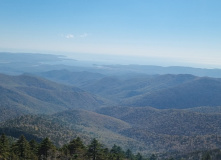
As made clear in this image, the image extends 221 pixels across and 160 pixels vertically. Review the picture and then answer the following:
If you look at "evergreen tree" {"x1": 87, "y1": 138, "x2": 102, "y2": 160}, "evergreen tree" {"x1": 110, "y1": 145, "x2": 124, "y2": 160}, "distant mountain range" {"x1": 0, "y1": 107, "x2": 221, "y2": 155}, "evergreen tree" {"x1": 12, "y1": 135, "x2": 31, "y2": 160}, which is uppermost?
"evergreen tree" {"x1": 87, "y1": 138, "x2": 102, "y2": 160}

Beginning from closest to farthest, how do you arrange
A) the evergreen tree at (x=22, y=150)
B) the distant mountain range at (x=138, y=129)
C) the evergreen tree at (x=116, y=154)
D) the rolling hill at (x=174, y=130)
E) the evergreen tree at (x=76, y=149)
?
1. the evergreen tree at (x=22, y=150)
2. the evergreen tree at (x=76, y=149)
3. the evergreen tree at (x=116, y=154)
4. the distant mountain range at (x=138, y=129)
5. the rolling hill at (x=174, y=130)

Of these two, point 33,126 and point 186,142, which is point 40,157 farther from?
point 186,142

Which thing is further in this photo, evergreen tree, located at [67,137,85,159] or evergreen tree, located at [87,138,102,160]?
evergreen tree, located at [67,137,85,159]

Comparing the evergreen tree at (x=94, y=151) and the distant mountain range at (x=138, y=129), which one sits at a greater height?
the evergreen tree at (x=94, y=151)

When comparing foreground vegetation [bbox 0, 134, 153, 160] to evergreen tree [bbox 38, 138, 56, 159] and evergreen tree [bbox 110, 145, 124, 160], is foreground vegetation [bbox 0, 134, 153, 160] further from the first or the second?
A: evergreen tree [bbox 110, 145, 124, 160]

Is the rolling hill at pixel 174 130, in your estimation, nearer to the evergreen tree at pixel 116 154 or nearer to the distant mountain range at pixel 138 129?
the distant mountain range at pixel 138 129

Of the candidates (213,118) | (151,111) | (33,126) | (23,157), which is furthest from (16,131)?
(151,111)

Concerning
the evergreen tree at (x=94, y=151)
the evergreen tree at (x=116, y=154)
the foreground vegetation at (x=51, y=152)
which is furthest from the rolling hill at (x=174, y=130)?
the foreground vegetation at (x=51, y=152)

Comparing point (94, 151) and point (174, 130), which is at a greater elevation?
point (94, 151)

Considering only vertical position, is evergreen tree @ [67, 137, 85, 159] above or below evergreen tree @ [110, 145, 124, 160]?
above

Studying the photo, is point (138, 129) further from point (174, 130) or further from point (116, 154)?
point (116, 154)

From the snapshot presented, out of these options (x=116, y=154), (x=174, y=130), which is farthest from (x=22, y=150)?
(x=174, y=130)

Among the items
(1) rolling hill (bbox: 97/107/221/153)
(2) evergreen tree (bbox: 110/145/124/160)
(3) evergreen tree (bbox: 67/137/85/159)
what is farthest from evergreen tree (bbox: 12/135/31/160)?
(1) rolling hill (bbox: 97/107/221/153)
